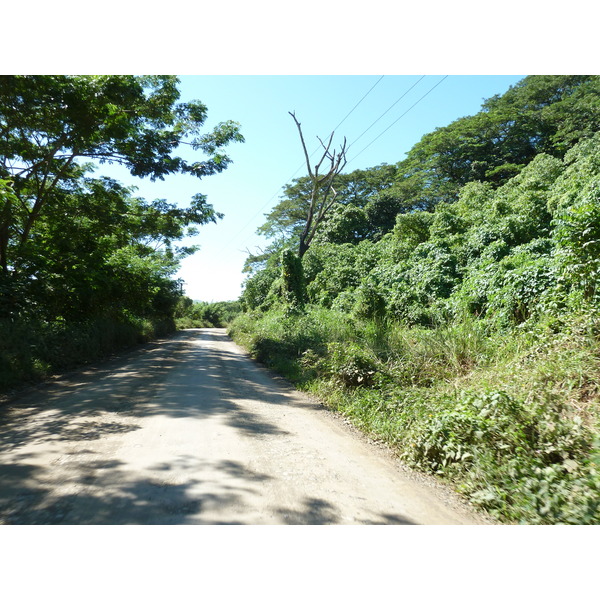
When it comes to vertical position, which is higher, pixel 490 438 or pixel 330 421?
pixel 490 438

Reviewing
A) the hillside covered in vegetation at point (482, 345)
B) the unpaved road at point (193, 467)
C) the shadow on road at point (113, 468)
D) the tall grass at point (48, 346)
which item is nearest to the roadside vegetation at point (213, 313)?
the hillside covered in vegetation at point (482, 345)

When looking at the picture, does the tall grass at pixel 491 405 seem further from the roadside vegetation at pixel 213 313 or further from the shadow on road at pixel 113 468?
the roadside vegetation at pixel 213 313

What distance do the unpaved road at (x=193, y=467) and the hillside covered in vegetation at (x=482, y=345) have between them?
1.75 feet

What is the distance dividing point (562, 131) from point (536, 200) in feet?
61.8

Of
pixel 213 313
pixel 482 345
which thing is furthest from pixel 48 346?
pixel 213 313

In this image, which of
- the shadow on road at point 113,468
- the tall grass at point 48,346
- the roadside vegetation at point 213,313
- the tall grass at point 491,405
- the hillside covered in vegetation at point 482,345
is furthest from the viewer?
the roadside vegetation at point 213,313

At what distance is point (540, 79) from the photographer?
3097 centimetres

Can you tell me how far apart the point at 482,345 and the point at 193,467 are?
18.0 feet

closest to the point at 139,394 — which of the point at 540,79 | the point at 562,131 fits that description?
the point at 562,131

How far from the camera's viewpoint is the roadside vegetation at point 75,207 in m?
8.19

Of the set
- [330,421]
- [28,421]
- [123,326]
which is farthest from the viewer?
[123,326]

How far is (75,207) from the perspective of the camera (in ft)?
38.6

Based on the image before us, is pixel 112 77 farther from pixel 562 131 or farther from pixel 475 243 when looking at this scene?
pixel 562 131

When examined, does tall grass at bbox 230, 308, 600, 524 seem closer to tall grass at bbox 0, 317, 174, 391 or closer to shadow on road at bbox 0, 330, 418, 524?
shadow on road at bbox 0, 330, 418, 524
